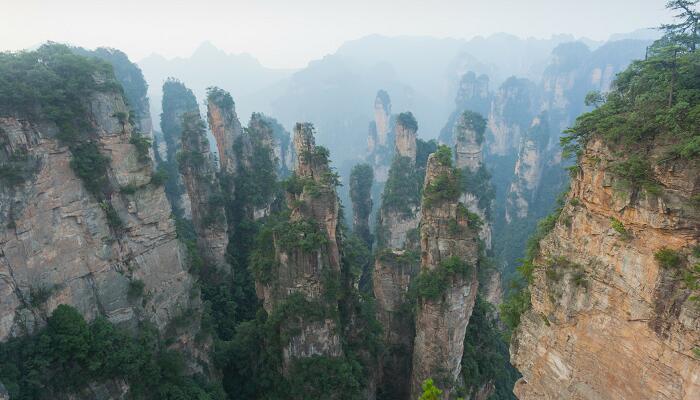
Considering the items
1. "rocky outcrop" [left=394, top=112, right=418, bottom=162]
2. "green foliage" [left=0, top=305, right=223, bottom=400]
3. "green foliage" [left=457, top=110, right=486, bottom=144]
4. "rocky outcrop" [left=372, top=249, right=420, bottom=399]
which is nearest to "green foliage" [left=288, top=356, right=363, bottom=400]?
"rocky outcrop" [left=372, top=249, right=420, bottom=399]

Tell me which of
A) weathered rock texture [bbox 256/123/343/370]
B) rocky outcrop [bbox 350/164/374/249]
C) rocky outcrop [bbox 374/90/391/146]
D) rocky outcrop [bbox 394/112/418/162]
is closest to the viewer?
weathered rock texture [bbox 256/123/343/370]

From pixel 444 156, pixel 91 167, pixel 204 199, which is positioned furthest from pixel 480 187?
pixel 91 167

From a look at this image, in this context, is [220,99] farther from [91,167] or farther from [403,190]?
[403,190]

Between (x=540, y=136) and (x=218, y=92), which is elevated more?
(x=218, y=92)

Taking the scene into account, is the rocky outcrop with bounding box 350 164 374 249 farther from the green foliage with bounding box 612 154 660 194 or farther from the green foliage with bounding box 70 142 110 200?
the green foliage with bounding box 612 154 660 194

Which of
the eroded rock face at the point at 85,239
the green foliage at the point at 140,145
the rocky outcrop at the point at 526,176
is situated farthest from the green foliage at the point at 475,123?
the green foliage at the point at 140,145

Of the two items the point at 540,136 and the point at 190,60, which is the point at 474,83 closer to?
the point at 540,136

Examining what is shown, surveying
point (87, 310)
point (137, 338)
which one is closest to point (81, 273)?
point (87, 310)
